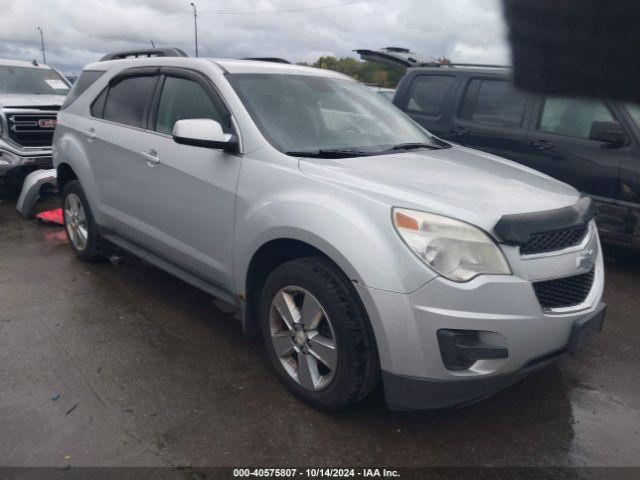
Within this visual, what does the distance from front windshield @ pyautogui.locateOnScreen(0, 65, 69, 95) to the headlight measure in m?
7.95

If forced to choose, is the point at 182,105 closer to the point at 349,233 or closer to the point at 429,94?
the point at 349,233

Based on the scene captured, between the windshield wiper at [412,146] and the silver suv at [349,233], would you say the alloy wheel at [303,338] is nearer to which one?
the silver suv at [349,233]

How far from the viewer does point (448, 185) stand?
100 inches

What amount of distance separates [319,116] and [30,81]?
283 inches

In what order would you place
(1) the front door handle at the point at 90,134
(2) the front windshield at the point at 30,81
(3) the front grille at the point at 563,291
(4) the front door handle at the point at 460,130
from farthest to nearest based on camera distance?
1. (2) the front windshield at the point at 30,81
2. (4) the front door handle at the point at 460,130
3. (1) the front door handle at the point at 90,134
4. (3) the front grille at the point at 563,291

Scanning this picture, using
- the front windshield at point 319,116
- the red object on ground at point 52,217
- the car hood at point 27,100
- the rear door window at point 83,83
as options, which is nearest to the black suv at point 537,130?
the front windshield at point 319,116

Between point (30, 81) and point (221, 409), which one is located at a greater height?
point (30, 81)

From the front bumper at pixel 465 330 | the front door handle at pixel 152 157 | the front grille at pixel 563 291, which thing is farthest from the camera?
the front door handle at pixel 152 157

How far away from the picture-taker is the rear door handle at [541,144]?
4.97 metres

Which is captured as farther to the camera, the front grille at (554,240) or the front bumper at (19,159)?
the front bumper at (19,159)

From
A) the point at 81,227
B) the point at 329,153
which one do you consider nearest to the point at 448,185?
the point at 329,153

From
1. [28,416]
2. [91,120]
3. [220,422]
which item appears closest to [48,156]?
[91,120]

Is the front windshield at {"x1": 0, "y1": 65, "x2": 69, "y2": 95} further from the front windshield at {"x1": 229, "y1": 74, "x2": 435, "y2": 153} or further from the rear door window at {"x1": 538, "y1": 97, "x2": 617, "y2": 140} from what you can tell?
the rear door window at {"x1": 538, "y1": 97, "x2": 617, "y2": 140}

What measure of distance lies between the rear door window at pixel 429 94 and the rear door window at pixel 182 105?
3262mm
